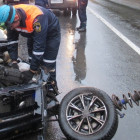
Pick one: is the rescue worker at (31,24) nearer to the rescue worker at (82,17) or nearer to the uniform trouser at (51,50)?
the uniform trouser at (51,50)

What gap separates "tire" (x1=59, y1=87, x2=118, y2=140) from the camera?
3458mm

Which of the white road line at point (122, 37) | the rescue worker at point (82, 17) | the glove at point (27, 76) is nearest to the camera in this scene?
the glove at point (27, 76)

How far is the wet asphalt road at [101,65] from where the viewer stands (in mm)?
4251

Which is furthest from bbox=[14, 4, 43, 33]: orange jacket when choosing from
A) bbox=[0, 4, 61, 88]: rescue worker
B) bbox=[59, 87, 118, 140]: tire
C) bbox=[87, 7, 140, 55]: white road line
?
bbox=[87, 7, 140, 55]: white road line

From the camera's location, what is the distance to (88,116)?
3.61 metres

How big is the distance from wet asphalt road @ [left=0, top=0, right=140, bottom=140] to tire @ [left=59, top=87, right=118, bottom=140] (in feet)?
1.25

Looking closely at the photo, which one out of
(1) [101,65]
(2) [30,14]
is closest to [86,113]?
(2) [30,14]

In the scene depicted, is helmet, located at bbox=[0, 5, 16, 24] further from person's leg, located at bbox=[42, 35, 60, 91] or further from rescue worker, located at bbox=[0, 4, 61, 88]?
person's leg, located at bbox=[42, 35, 60, 91]

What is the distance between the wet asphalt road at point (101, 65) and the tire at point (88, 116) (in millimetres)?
382

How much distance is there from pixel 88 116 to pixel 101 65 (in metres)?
3.20

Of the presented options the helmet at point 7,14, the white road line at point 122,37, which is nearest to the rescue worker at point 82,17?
the white road line at point 122,37

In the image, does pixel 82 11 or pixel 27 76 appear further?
pixel 82 11

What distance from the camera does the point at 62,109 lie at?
3658 mm

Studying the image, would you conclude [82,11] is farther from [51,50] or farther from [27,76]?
[27,76]
